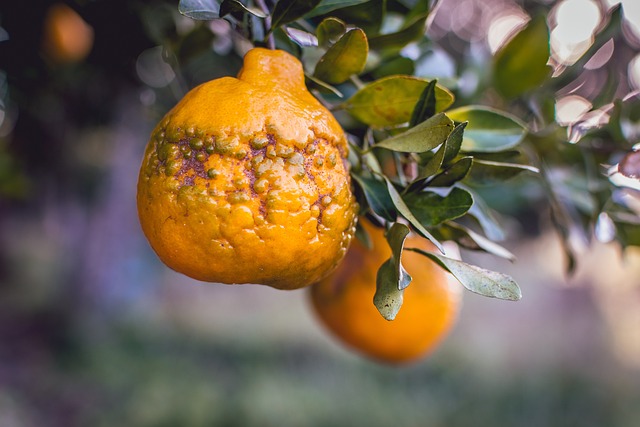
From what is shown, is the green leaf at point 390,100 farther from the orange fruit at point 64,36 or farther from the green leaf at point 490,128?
A: the orange fruit at point 64,36

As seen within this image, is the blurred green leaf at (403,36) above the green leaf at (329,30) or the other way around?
the other way around

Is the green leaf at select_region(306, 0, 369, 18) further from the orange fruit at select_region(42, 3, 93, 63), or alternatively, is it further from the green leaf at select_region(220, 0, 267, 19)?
the orange fruit at select_region(42, 3, 93, 63)

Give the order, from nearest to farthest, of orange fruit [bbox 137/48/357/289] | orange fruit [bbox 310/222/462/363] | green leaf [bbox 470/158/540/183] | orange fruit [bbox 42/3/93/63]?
orange fruit [bbox 137/48/357/289] → green leaf [bbox 470/158/540/183] → orange fruit [bbox 310/222/462/363] → orange fruit [bbox 42/3/93/63]

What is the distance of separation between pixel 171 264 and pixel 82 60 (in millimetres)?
689

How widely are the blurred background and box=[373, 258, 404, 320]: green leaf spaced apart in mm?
266

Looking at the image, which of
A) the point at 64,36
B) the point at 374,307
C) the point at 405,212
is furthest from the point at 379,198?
the point at 64,36

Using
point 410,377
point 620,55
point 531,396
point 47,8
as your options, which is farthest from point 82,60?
point 531,396

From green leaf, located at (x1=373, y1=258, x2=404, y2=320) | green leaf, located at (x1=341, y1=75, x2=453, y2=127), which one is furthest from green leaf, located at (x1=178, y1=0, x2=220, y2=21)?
green leaf, located at (x1=373, y1=258, x2=404, y2=320)

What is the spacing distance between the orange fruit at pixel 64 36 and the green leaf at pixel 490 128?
64 cm

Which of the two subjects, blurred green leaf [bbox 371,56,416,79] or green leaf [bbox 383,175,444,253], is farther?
blurred green leaf [bbox 371,56,416,79]

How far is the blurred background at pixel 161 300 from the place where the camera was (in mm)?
843

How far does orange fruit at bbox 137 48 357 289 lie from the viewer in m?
0.39

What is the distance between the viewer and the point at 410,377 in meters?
3.43

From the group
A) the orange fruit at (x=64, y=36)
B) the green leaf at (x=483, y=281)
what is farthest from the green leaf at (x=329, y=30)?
the orange fruit at (x=64, y=36)
